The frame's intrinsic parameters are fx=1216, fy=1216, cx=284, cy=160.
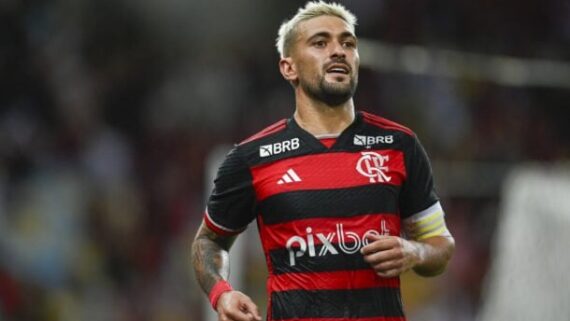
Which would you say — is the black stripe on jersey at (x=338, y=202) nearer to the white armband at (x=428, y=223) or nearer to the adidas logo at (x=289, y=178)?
the adidas logo at (x=289, y=178)

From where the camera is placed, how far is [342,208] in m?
4.41

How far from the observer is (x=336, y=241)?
14.4 ft

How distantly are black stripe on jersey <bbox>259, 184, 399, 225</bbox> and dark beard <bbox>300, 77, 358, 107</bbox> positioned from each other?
1.18 feet

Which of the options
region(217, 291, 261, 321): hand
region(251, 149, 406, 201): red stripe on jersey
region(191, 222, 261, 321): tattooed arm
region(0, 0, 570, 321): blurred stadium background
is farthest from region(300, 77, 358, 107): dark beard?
region(0, 0, 570, 321): blurred stadium background

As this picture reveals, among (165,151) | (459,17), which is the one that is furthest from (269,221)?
(459,17)

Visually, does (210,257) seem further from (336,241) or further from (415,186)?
(415,186)

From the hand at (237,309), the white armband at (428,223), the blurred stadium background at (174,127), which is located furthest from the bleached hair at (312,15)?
the blurred stadium background at (174,127)

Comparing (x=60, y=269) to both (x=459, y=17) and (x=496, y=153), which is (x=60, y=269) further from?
(x=459, y=17)

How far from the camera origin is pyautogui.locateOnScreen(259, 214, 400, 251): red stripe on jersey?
14.4 ft

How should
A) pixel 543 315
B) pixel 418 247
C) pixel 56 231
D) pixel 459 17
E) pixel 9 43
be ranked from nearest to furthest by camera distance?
1. pixel 418 247
2. pixel 543 315
3. pixel 56 231
4. pixel 9 43
5. pixel 459 17

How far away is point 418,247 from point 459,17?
33.5ft

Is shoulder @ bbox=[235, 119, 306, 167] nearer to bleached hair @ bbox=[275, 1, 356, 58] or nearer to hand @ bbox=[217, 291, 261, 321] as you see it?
bleached hair @ bbox=[275, 1, 356, 58]

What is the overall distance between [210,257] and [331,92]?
0.82 metres

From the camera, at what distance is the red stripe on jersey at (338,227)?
173 inches
